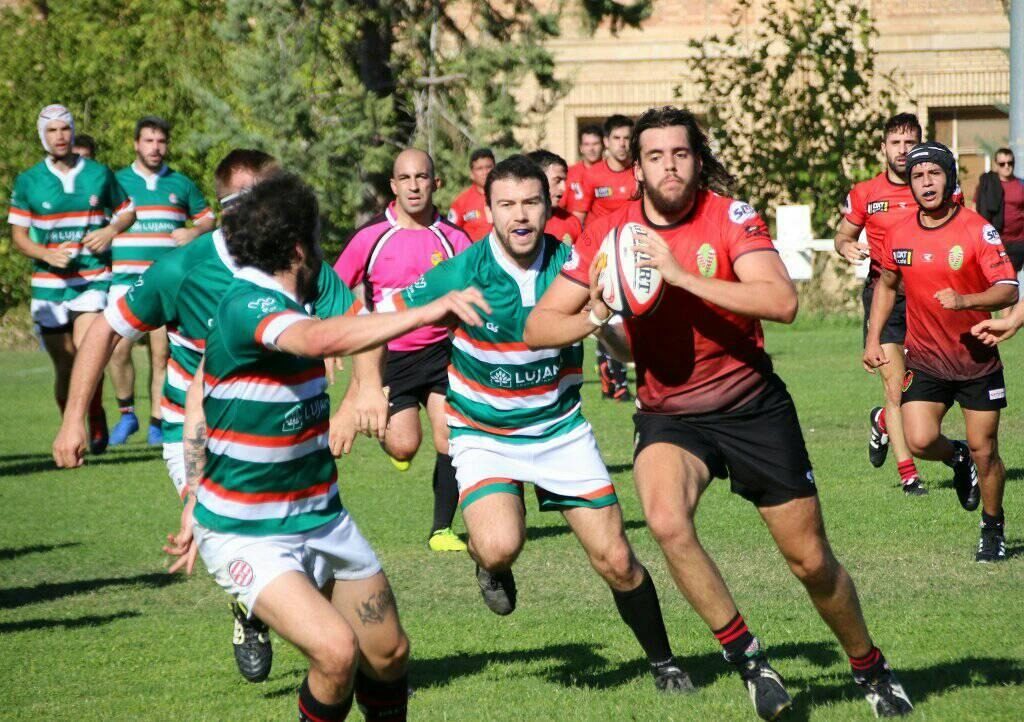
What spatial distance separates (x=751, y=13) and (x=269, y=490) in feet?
103

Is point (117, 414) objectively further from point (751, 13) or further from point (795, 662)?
point (751, 13)

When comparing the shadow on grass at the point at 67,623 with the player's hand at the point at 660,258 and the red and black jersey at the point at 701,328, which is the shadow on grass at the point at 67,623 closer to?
the red and black jersey at the point at 701,328

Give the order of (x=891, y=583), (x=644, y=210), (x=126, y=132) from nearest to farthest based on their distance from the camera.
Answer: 1. (x=644, y=210)
2. (x=891, y=583)
3. (x=126, y=132)

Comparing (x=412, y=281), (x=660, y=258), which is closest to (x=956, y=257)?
(x=412, y=281)

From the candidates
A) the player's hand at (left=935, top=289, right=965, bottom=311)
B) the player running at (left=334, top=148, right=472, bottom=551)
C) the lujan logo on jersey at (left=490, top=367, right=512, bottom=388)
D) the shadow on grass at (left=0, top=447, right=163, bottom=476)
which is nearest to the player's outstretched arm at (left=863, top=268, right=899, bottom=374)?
the player's hand at (left=935, top=289, right=965, bottom=311)

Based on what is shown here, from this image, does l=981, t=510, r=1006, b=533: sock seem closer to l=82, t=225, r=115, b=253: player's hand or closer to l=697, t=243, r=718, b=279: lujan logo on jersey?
l=697, t=243, r=718, b=279: lujan logo on jersey

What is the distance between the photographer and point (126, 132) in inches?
1177

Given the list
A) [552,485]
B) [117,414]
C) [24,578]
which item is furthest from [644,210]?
[117,414]

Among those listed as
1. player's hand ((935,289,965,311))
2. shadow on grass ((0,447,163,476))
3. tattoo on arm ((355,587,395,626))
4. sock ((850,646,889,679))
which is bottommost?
shadow on grass ((0,447,163,476))

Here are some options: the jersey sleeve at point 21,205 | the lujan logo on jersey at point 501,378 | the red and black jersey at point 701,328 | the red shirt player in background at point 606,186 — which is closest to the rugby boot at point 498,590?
the lujan logo on jersey at point 501,378

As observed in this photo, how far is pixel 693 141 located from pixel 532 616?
287 cm

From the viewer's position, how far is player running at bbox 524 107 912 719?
6.00 metres

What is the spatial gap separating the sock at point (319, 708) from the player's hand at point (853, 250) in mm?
7080

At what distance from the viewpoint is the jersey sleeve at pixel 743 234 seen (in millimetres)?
6000
